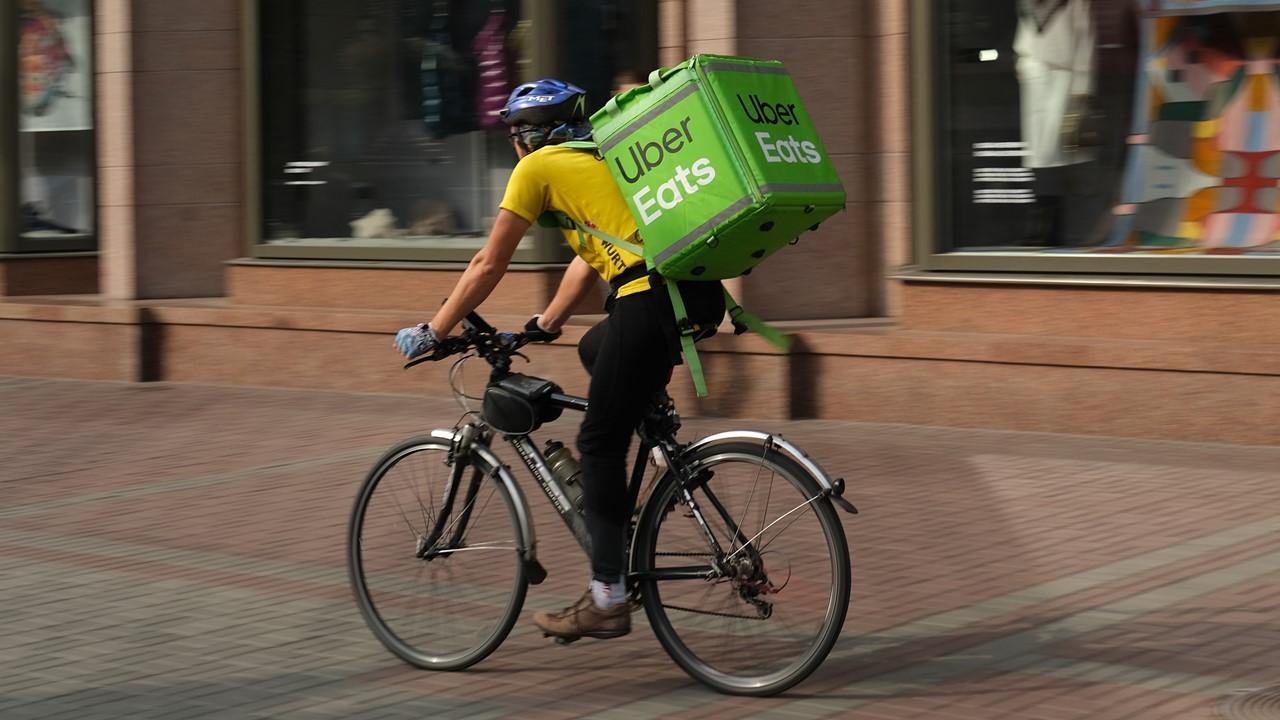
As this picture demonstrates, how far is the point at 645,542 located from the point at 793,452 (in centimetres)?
58

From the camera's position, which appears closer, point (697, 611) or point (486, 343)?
point (697, 611)

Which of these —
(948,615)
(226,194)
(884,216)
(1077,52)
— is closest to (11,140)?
(226,194)

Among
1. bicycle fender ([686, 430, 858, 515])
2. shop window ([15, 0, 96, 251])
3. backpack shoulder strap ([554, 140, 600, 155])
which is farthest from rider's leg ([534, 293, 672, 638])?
shop window ([15, 0, 96, 251])

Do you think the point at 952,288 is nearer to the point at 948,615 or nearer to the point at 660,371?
the point at 948,615

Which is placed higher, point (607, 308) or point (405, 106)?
point (405, 106)

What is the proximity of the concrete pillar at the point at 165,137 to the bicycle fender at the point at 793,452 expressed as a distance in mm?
10495

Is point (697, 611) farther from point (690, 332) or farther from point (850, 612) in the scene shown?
point (850, 612)

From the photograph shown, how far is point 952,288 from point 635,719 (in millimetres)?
6702

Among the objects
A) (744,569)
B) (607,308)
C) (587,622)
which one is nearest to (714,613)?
(744,569)

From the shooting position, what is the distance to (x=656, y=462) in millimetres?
5609

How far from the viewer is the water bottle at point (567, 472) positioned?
5.82 metres

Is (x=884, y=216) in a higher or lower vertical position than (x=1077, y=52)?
lower

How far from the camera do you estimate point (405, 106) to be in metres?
14.1

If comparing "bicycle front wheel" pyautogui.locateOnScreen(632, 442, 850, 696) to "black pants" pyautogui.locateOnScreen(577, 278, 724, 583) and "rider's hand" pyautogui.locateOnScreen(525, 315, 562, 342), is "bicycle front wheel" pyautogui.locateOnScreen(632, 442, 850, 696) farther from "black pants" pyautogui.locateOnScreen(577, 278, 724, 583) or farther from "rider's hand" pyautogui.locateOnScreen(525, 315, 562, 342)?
"rider's hand" pyautogui.locateOnScreen(525, 315, 562, 342)
